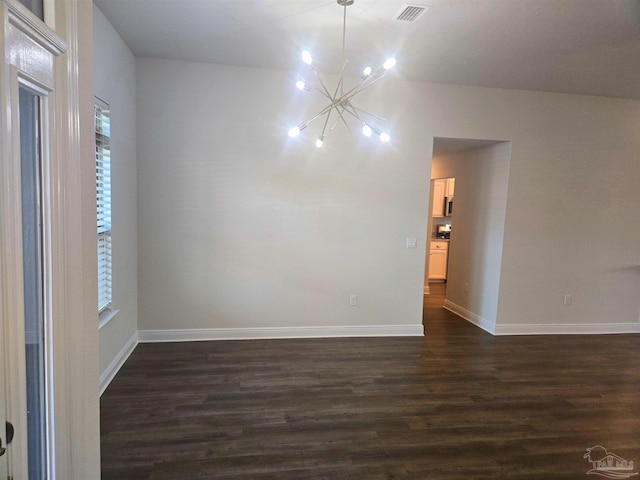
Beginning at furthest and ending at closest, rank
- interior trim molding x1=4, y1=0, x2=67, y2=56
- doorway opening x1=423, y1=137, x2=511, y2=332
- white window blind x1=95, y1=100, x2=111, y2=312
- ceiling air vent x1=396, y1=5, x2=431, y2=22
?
doorway opening x1=423, y1=137, x2=511, y2=332 < white window blind x1=95, y1=100, x2=111, y2=312 < ceiling air vent x1=396, y1=5, x2=431, y2=22 < interior trim molding x1=4, y1=0, x2=67, y2=56

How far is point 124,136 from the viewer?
3336 millimetres

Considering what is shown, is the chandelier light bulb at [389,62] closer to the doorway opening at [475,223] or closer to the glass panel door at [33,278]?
the glass panel door at [33,278]

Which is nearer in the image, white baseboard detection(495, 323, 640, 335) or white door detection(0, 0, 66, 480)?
white door detection(0, 0, 66, 480)

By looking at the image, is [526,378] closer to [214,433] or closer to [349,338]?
[349,338]

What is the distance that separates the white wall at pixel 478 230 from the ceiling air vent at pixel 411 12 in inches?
96.8

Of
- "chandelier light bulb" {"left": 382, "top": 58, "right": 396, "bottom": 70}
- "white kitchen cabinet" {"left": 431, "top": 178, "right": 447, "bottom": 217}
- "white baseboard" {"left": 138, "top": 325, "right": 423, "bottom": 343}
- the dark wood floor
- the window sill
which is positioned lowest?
the dark wood floor

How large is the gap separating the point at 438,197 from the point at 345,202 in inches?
159

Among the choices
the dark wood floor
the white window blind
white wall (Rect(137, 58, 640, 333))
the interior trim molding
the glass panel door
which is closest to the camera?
the interior trim molding

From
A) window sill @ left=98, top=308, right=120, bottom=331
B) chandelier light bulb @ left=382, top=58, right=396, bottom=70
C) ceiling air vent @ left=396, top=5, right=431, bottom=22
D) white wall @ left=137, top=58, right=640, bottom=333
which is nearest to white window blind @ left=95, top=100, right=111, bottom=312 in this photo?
window sill @ left=98, top=308, right=120, bottom=331

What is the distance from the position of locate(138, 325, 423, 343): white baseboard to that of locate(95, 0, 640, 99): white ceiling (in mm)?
2972

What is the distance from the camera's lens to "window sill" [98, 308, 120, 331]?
9.29 ft

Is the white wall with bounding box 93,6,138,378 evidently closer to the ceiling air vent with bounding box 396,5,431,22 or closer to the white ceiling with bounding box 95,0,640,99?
the white ceiling with bounding box 95,0,640,99

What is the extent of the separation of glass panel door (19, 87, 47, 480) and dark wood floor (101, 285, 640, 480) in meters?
1.17

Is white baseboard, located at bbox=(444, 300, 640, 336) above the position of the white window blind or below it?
below
